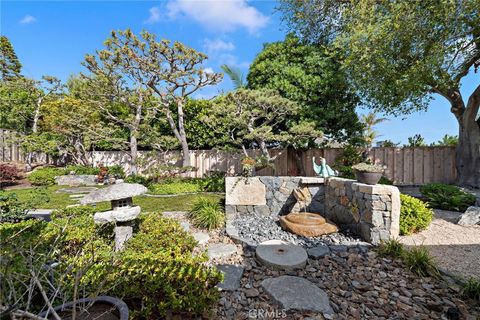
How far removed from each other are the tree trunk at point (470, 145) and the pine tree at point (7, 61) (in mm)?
26125

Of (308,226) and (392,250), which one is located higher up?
(308,226)

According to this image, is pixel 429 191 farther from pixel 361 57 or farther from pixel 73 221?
pixel 73 221

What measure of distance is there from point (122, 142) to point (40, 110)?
667cm

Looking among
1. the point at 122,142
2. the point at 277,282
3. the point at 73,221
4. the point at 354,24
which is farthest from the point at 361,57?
the point at 122,142

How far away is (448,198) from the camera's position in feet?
18.7

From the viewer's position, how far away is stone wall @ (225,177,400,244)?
3596 millimetres

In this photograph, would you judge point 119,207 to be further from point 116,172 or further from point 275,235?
point 116,172

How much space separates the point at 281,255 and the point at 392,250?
1.70 metres

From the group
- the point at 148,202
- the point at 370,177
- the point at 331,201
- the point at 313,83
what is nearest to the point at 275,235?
the point at 331,201

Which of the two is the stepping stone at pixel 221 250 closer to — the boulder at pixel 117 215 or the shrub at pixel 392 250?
the boulder at pixel 117 215

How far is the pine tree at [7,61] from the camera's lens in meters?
16.1

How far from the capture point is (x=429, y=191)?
6.24 meters

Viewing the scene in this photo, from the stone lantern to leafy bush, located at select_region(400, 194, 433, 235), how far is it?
15.1 feet

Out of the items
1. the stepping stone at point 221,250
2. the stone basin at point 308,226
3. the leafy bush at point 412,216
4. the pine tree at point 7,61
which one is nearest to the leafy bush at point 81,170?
the stepping stone at point 221,250
